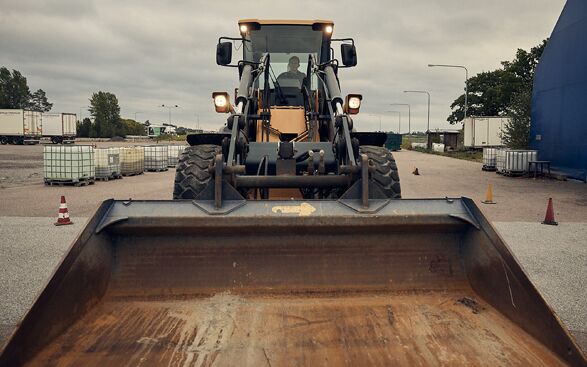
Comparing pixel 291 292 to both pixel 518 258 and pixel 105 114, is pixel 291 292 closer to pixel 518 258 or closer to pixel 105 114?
pixel 518 258

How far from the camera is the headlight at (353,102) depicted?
5965 mm

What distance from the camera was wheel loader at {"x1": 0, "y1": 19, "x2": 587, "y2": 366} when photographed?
9.48 feet

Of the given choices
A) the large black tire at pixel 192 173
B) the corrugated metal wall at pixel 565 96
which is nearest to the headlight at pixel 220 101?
the large black tire at pixel 192 173

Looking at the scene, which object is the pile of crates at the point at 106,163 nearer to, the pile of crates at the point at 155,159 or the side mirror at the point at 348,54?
the pile of crates at the point at 155,159

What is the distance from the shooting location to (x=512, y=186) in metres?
17.5

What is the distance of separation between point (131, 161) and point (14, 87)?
79811mm

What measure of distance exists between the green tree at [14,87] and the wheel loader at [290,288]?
93757 millimetres

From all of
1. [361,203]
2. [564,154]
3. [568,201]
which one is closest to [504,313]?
[361,203]

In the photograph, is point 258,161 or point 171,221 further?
point 258,161

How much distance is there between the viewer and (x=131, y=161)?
2031 centimetres

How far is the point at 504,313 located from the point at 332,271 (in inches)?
48.2

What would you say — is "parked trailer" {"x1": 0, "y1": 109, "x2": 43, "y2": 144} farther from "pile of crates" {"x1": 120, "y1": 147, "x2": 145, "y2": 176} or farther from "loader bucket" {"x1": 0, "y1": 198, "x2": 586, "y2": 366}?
"loader bucket" {"x1": 0, "y1": 198, "x2": 586, "y2": 366}

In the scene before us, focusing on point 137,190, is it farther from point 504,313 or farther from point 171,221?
point 504,313

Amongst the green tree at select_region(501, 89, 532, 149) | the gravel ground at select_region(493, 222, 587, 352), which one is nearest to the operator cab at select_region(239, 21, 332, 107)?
the gravel ground at select_region(493, 222, 587, 352)
